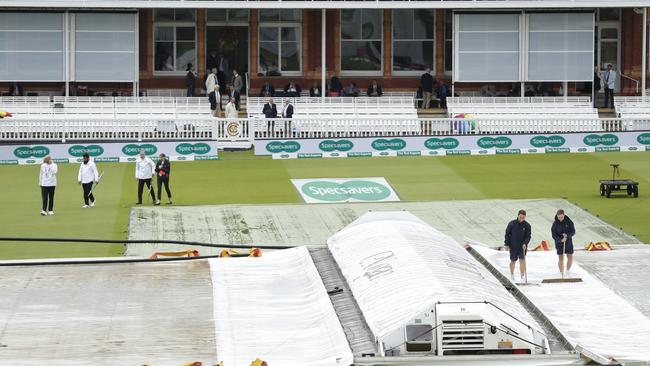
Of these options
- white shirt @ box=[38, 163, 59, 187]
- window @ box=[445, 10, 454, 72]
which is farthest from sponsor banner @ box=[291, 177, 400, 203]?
window @ box=[445, 10, 454, 72]

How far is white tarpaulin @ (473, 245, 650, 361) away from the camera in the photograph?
80.3 ft

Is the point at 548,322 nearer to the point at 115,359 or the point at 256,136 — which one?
the point at 115,359

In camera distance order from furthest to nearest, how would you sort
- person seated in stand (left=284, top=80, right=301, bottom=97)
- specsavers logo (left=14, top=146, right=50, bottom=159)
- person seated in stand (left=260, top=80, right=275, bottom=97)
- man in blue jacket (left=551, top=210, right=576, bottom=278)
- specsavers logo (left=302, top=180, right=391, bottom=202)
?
person seated in stand (left=260, top=80, right=275, bottom=97) < person seated in stand (left=284, top=80, right=301, bottom=97) < specsavers logo (left=14, top=146, right=50, bottom=159) < specsavers logo (left=302, top=180, right=391, bottom=202) < man in blue jacket (left=551, top=210, right=576, bottom=278)

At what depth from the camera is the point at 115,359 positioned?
23828 mm

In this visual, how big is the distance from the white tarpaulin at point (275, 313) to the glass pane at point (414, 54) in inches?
1135

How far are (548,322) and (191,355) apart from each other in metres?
6.14

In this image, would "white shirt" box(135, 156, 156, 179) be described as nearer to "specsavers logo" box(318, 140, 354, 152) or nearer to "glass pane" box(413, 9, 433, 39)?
"specsavers logo" box(318, 140, 354, 152)

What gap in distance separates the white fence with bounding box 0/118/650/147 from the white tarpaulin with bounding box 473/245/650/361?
18.5 m

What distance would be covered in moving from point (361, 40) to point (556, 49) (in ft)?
25.2

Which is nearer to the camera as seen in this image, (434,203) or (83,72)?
(434,203)

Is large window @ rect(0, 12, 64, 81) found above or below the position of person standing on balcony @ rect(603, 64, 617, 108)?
above

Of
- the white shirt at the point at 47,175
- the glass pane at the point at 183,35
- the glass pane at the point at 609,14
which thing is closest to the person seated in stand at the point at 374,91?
the glass pane at the point at 183,35

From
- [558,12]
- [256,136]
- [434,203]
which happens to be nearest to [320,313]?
[434,203]

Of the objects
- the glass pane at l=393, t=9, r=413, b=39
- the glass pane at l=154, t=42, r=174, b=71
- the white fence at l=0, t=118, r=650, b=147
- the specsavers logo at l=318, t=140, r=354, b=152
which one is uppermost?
the glass pane at l=393, t=9, r=413, b=39
